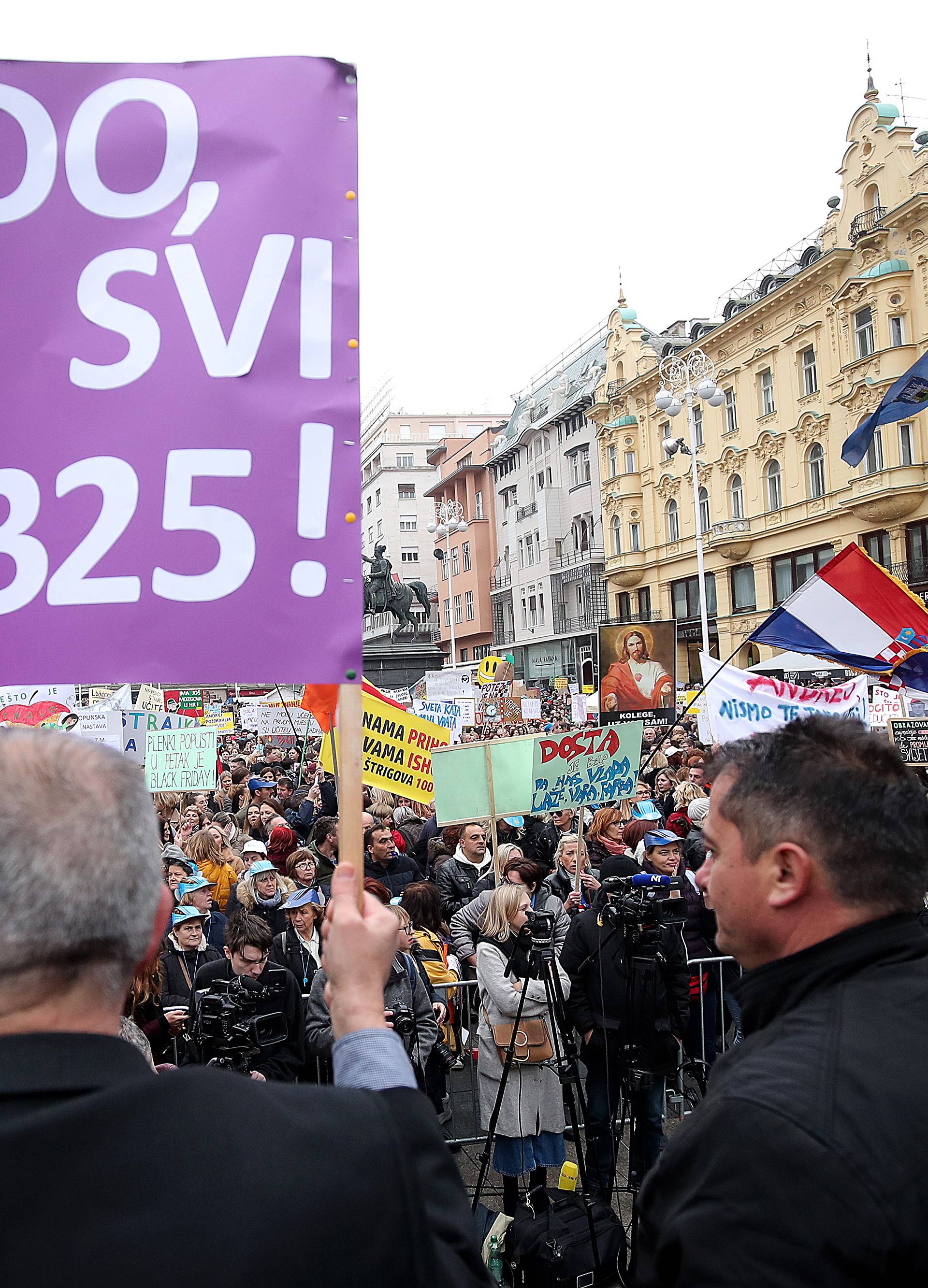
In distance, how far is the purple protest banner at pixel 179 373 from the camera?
2361 millimetres

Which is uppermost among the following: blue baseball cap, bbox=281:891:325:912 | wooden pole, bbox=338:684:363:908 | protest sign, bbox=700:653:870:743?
protest sign, bbox=700:653:870:743

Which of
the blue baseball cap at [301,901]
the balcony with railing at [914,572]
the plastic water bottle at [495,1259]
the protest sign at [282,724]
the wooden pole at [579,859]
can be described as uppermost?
the balcony with railing at [914,572]

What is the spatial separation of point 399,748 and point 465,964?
3343mm

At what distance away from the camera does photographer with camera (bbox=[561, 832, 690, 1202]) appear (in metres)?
5.66

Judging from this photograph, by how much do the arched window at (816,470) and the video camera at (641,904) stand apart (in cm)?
3453

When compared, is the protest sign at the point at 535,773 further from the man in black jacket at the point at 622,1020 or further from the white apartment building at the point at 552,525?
the white apartment building at the point at 552,525

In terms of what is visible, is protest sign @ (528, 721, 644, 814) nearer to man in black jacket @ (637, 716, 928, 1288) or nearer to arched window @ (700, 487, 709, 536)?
man in black jacket @ (637, 716, 928, 1288)

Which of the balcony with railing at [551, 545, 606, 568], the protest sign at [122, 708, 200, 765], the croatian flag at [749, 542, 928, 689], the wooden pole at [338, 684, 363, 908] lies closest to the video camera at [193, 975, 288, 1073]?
the wooden pole at [338, 684, 363, 908]

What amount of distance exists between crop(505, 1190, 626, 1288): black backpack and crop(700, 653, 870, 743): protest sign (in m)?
5.65

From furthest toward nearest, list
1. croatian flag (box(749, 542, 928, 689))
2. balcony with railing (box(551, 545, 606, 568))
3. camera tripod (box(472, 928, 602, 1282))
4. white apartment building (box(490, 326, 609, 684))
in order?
white apartment building (box(490, 326, 609, 684)) → balcony with railing (box(551, 545, 606, 568)) → croatian flag (box(749, 542, 928, 689)) → camera tripod (box(472, 928, 602, 1282))

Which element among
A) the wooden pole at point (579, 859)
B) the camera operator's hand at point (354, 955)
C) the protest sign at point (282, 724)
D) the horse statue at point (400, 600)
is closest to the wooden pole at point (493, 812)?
the wooden pole at point (579, 859)

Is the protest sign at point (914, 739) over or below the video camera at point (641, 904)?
over

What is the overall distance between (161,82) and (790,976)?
248 cm

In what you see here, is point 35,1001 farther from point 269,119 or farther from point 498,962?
point 498,962
